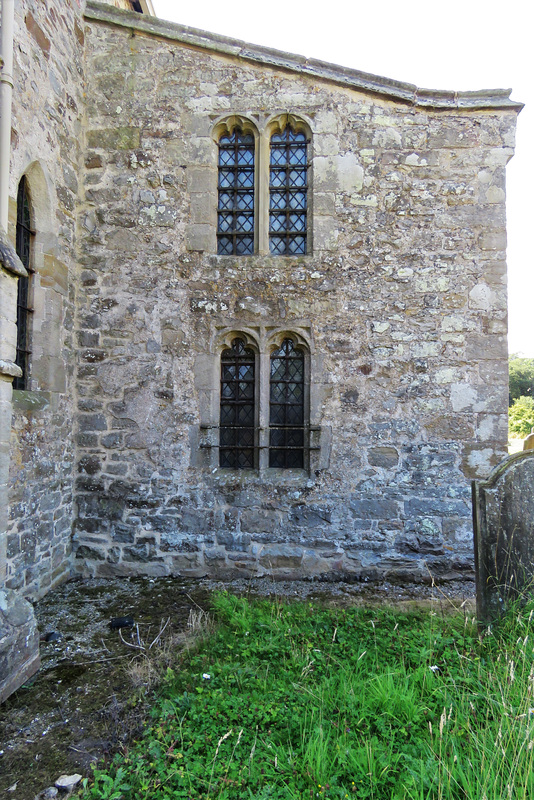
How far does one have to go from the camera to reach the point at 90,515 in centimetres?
532

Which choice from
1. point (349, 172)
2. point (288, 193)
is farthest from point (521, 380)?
point (288, 193)

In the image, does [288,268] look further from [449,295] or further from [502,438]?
[502,438]

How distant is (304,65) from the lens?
5316 millimetres

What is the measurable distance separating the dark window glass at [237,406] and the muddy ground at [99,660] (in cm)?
133

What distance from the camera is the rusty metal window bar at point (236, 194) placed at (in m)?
5.55

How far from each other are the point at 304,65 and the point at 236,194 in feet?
5.06

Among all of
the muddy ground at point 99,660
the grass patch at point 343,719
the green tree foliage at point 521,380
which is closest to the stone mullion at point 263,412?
the muddy ground at point 99,660

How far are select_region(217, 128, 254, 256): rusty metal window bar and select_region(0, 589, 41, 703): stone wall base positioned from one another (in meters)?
4.03

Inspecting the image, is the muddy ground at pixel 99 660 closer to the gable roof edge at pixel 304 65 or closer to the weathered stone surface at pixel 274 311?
the weathered stone surface at pixel 274 311

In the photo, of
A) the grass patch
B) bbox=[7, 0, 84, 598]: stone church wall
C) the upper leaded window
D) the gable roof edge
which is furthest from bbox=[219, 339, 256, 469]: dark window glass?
the gable roof edge

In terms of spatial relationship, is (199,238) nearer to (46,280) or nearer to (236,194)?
(236,194)

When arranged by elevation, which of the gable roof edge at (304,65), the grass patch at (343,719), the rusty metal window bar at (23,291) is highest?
the gable roof edge at (304,65)

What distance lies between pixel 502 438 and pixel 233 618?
3.32 m

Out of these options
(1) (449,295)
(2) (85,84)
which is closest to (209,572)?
(1) (449,295)
